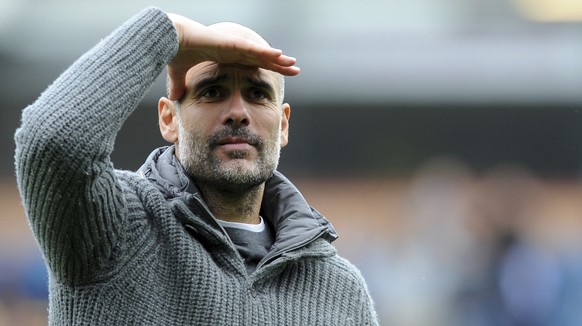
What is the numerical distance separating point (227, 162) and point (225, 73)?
226 mm

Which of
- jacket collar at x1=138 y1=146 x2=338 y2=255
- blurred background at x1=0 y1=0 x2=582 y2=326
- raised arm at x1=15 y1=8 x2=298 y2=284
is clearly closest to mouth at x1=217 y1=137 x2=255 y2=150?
jacket collar at x1=138 y1=146 x2=338 y2=255

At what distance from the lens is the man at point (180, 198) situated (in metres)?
2.72

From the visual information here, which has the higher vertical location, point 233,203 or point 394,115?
point 394,115

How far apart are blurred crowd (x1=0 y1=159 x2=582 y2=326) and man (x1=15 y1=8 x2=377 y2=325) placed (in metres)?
3.02

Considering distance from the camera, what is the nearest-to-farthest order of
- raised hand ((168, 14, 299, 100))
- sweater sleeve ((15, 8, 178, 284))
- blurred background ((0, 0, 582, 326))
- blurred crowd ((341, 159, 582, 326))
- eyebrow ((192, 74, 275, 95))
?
sweater sleeve ((15, 8, 178, 284)) < raised hand ((168, 14, 299, 100)) < eyebrow ((192, 74, 275, 95)) < blurred crowd ((341, 159, 582, 326)) < blurred background ((0, 0, 582, 326))

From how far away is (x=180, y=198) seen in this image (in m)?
3.02

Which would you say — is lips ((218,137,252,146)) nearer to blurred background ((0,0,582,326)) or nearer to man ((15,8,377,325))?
man ((15,8,377,325))

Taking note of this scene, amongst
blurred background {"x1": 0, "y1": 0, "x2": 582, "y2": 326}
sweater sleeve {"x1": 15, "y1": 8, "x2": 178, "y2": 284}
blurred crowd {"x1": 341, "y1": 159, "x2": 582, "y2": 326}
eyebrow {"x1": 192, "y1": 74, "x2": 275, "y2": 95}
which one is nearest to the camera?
sweater sleeve {"x1": 15, "y1": 8, "x2": 178, "y2": 284}

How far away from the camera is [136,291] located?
9.39 feet

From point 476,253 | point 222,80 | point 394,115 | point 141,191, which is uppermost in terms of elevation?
point 394,115

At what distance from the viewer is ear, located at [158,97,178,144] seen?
10.8 ft

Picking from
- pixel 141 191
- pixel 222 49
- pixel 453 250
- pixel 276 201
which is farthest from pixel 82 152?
pixel 453 250

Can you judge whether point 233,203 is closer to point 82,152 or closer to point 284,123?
point 284,123

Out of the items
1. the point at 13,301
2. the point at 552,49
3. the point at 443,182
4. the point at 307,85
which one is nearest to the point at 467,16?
the point at 552,49
